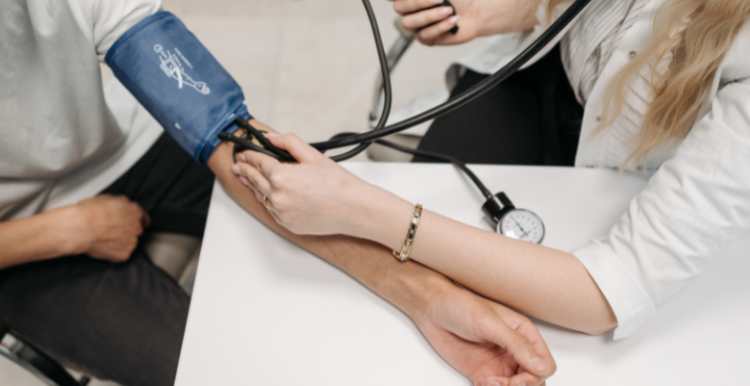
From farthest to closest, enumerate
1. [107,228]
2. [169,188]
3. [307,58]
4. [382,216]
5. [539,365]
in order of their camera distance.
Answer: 1. [307,58]
2. [169,188]
3. [107,228]
4. [382,216]
5. [539,365]

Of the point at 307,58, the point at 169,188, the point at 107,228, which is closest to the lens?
the point at 107,228

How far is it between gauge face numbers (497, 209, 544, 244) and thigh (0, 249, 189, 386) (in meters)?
0.62

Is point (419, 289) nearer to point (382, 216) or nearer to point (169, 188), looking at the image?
point (382, 216)

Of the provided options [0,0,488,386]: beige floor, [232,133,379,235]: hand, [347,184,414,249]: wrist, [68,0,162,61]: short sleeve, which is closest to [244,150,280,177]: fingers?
[232,133,379,235]: hand

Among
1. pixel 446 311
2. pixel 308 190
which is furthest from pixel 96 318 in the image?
pixel 446 311

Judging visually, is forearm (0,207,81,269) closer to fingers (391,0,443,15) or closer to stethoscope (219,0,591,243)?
stethoscope (219,0,591,243)

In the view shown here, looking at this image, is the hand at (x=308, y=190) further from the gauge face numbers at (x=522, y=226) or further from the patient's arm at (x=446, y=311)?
the gauge face numbers at (x=522, y=226)

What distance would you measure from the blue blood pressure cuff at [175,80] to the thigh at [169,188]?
0.94 ft

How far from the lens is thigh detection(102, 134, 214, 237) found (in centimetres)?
90

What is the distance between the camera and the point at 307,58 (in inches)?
67.4

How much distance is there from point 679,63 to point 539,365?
450 millimetres

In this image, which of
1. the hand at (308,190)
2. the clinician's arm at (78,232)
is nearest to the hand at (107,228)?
the clinician's arm at (78,232)

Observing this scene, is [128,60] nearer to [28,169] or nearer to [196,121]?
[196,121]

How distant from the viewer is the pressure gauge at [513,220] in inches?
24.4
